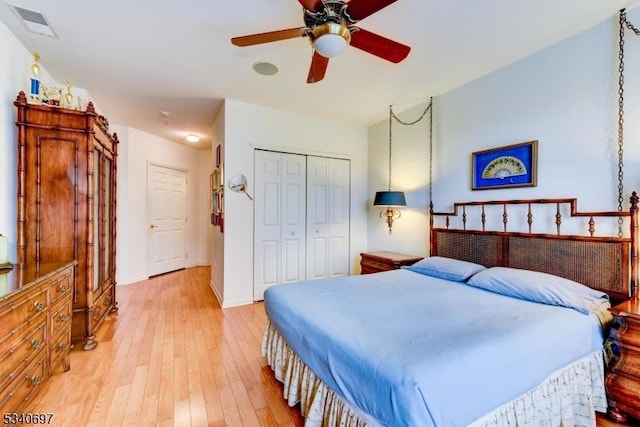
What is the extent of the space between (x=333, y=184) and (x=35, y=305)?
3.45 m

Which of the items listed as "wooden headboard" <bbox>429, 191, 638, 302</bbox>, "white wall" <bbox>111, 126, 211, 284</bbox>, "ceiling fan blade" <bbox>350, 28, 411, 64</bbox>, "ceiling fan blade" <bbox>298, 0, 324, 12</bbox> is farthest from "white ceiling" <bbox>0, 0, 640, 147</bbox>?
"wooden headboard" <bbox>429, 191, 638, 302</bbox>

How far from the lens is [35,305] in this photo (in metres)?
1.68

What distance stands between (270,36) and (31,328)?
2.22 meters

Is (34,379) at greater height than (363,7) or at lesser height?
lesser

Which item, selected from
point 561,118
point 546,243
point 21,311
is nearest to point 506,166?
point 561,118

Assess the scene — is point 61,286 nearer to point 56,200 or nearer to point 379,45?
point 56,200

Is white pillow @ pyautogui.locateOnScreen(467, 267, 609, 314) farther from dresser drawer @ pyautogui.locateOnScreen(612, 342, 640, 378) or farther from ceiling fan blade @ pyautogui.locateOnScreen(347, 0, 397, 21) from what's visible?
ceiling fan blade @ pyautogui.locateOnScreen(347, 0, 397, 21)

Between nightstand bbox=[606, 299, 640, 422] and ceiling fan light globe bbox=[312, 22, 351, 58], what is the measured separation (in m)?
2.22

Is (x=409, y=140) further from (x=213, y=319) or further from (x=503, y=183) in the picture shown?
(x=213, y=319)

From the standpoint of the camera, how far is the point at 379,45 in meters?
1.83

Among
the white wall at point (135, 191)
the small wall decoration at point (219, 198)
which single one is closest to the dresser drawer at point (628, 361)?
the small wall decoration at point (219, 198)

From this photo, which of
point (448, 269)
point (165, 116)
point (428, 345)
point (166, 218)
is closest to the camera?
point (428, 345)

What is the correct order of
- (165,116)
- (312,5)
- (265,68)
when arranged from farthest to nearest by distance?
(165,116) < (265,68) < (312,5)

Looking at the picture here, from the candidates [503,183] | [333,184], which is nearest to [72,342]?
[333,184]
